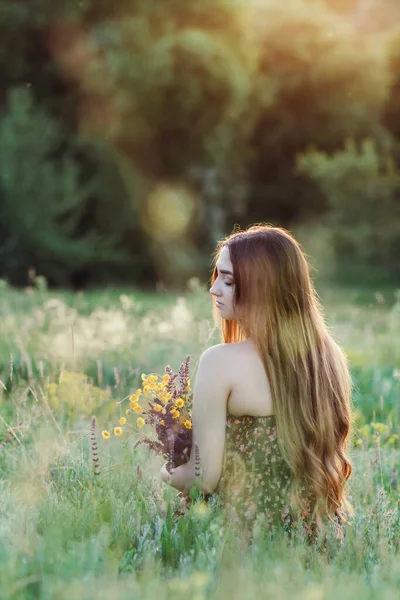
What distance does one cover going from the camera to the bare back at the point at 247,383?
8.79 ft

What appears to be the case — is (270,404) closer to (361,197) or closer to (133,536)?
(133,536)

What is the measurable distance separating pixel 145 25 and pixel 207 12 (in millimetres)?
2026

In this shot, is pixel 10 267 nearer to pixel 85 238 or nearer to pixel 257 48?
pixel 85 238

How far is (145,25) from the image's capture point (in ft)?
65.9

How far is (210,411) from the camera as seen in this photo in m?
2.66

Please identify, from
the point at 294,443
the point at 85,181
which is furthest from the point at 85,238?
the point at 294,443

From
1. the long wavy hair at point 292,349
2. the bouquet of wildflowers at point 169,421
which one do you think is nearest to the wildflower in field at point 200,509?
the bouquet of wildflowers at point 169,421

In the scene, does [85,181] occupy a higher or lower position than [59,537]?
higher

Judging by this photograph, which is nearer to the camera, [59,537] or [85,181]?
[59,537]

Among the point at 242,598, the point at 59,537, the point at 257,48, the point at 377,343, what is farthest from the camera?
the point at 257,48

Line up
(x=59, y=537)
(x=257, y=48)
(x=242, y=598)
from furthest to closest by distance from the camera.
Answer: (x=257, y=48) → (x=59, y=537) → (x=242, y=598)

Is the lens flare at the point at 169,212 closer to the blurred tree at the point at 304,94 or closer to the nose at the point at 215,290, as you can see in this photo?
the blurred tree at the point at 304,94

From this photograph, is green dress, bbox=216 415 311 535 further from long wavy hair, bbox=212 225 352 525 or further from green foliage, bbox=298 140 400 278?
green foliage, bbox=298 140 400 278

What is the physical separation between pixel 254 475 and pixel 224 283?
704mm
